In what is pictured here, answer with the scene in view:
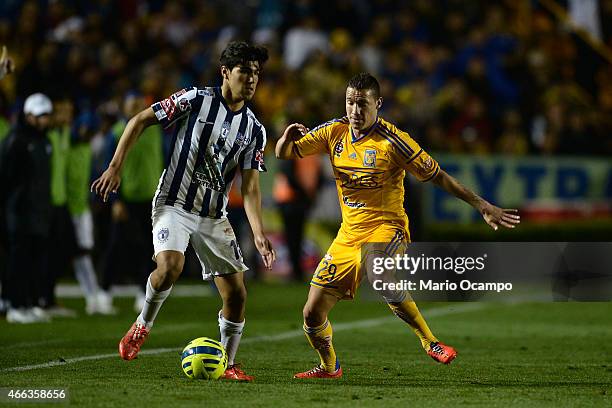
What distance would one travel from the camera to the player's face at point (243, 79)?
8.01m

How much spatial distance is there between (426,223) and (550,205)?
207 cm

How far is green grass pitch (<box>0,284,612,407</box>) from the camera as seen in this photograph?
23.7 feet

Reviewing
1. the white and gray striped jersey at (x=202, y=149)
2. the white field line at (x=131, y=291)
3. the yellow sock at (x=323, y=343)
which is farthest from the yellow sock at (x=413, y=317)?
the white field line at (x=131, y=291)

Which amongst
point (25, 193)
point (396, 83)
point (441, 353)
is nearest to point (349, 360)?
point (441, 353)

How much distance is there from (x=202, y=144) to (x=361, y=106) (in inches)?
43.8

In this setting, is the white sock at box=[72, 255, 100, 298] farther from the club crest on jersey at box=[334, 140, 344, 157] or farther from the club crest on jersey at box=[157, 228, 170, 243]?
the club crest on jersey at box=[334, 140, 344, 157]

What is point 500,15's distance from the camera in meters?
22.5

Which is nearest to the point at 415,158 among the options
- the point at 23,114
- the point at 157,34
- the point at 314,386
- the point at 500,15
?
the point at 314,386

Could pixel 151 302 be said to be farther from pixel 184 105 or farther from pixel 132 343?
pixel 184 105

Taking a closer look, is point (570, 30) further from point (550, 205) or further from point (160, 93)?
point (160, 93)

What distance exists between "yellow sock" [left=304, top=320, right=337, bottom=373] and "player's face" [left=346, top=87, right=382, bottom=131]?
1.41 meters

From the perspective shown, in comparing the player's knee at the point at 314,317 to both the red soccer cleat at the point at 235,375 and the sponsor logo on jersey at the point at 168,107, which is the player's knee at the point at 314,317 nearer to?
the red soccer cleat at the point at 235,375

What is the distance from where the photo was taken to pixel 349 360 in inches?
369

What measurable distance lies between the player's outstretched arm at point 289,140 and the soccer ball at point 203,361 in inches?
58.6
